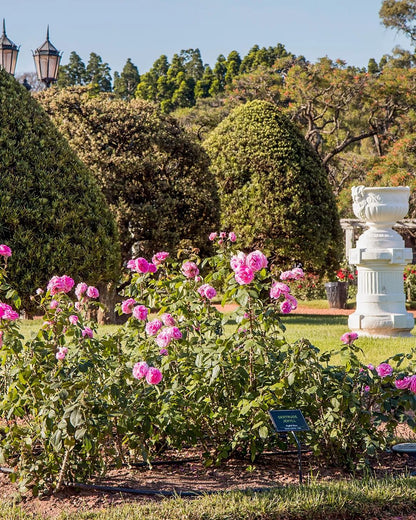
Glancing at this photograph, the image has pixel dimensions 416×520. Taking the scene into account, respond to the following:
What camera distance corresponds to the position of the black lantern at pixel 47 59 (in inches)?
415

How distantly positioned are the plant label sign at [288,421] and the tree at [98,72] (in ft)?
153

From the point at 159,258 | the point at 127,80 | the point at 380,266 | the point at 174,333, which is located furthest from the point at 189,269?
the point at 127,80

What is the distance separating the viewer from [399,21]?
1057 inches

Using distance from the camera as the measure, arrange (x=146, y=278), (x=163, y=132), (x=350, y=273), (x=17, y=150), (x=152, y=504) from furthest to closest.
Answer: (x=350, y=273), (x=163, y=132), (x=17, y=150), (x=146, y=278), (x=152, y=504)

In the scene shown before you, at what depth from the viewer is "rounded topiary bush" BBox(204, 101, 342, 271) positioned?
1321 centimetres

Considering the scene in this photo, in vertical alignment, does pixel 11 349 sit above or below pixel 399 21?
below

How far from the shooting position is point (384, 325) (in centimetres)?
926

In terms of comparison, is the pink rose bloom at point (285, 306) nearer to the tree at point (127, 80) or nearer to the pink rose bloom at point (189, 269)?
the pink rose bloom at point (189, 269)

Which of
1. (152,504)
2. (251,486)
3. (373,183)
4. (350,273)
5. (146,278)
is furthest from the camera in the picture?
(373,183)

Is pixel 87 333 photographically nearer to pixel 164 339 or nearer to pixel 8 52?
pixel 164 339

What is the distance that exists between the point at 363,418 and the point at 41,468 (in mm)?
1787

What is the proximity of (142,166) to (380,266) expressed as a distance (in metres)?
4.20

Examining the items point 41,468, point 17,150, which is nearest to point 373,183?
point 17,150

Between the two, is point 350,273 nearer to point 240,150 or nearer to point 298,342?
point 240,150
